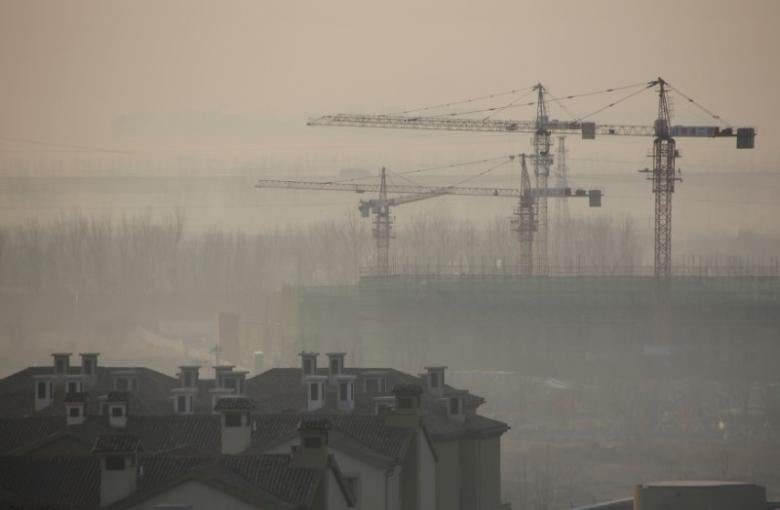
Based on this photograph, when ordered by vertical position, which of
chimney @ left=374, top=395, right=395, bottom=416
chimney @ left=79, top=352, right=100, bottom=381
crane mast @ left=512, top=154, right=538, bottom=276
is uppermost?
crane mast @ left=512, top=154, right=538, bottom=276

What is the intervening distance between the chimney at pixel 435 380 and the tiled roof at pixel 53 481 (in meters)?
16.1

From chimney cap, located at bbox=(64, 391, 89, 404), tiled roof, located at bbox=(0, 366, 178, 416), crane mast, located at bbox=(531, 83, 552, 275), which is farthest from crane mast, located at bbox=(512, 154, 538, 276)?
chimney cap, located at bbox=(64, 391, 89, 404)

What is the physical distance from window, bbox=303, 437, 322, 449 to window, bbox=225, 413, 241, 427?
15.5ft

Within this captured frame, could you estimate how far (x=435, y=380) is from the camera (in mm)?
49844

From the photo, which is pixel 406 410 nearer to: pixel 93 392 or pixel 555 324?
pixel 93 392

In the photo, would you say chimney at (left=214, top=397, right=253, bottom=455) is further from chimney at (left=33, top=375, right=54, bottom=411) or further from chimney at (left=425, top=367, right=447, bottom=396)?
chimney at (left=425, top=367, right=447, bottom=396)

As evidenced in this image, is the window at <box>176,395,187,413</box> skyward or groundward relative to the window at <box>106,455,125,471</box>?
skyward

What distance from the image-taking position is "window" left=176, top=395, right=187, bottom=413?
46938mm

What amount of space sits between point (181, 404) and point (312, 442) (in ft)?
51.0

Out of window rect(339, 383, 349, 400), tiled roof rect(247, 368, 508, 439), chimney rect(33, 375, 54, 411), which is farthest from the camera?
chimney rect(33, 375, 54, 411)

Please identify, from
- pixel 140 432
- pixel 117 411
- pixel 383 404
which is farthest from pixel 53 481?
pixel 383 404

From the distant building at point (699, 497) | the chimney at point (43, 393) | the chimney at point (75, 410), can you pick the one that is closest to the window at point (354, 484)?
the chimney at point (75, 410)

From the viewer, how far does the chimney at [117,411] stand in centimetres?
4000

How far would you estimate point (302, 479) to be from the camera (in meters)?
30.7
